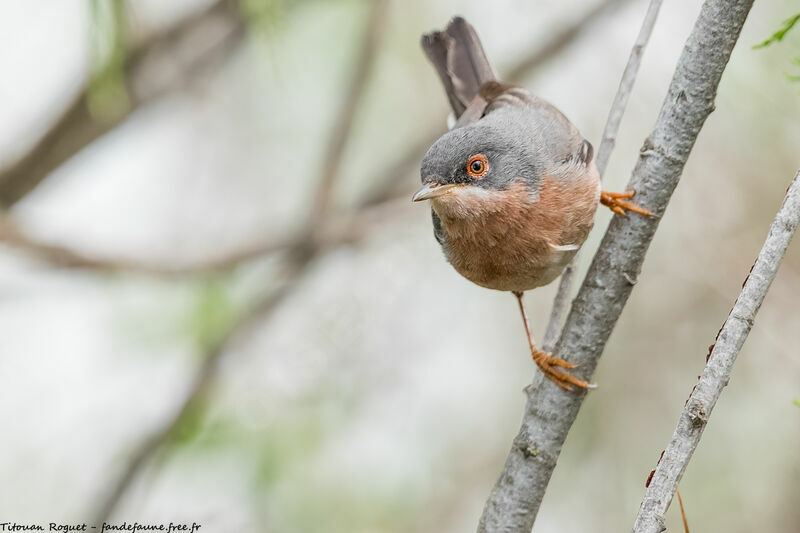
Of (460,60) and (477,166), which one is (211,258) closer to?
(460,60)

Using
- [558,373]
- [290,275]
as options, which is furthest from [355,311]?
[558,373]

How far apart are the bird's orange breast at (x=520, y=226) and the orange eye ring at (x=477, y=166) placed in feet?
0.24

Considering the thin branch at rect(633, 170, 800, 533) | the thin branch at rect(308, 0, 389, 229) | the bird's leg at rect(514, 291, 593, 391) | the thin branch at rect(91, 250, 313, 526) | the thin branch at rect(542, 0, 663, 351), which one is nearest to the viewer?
the thin branch at rect(633, 170, 800, 533)

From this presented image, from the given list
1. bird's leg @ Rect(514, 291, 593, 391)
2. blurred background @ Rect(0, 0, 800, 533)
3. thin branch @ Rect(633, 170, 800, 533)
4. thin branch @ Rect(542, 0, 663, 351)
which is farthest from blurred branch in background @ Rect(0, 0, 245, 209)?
thin branch @ Rect(633, 170, 800, 533)

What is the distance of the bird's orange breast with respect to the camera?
387cm

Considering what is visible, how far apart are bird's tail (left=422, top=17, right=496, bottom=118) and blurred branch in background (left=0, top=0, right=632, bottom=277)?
0.76 meters

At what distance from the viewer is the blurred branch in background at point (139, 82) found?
526 cm

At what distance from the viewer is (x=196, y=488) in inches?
253

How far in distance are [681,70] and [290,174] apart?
18.9ft

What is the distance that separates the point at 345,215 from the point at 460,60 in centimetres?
168

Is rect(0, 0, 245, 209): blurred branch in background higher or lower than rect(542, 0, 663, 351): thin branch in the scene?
higher

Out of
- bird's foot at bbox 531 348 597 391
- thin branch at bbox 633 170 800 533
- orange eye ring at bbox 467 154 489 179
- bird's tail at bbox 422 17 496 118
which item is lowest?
thin branch at bbox 633 170 800 533

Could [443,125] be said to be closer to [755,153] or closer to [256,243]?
[256,243]

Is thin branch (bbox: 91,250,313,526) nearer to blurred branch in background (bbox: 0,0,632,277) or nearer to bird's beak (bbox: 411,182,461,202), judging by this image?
blurred branch in background (bbox: 0,0,632,277)
